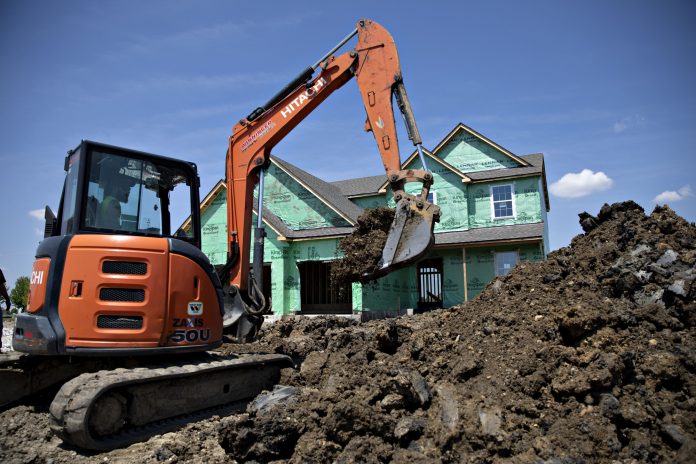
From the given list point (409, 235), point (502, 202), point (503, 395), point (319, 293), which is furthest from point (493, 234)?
point (503, 395)

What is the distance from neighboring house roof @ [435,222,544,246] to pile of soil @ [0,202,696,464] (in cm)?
1312

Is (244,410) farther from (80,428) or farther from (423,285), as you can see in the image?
(423,285)

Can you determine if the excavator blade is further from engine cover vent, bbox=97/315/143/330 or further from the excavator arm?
engine cover vent, bbox=97/315/143/330

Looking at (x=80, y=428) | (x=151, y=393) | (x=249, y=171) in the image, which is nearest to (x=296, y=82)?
(x=249, y=171)

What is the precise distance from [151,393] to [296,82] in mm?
5973

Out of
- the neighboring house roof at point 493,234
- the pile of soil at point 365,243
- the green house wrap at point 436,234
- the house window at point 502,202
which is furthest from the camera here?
the house window at point 502,202

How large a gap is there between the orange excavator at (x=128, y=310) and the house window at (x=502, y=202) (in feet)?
53.1

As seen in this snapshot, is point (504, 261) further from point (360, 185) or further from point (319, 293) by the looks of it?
point (360, 185)

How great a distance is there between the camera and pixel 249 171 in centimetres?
917

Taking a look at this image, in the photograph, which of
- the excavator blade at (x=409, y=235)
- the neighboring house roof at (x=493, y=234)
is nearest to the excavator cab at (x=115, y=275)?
the excavator blade at (x=409, y=235)

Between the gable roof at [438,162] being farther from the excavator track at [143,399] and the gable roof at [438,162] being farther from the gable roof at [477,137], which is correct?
the excavator track at [143,399]

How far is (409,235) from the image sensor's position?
25.0 ft

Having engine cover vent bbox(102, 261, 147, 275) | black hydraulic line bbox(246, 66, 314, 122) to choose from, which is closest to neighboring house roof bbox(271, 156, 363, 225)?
black hydraulic line bbox(246, 66, 314, 122)

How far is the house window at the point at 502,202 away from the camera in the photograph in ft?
75.2
